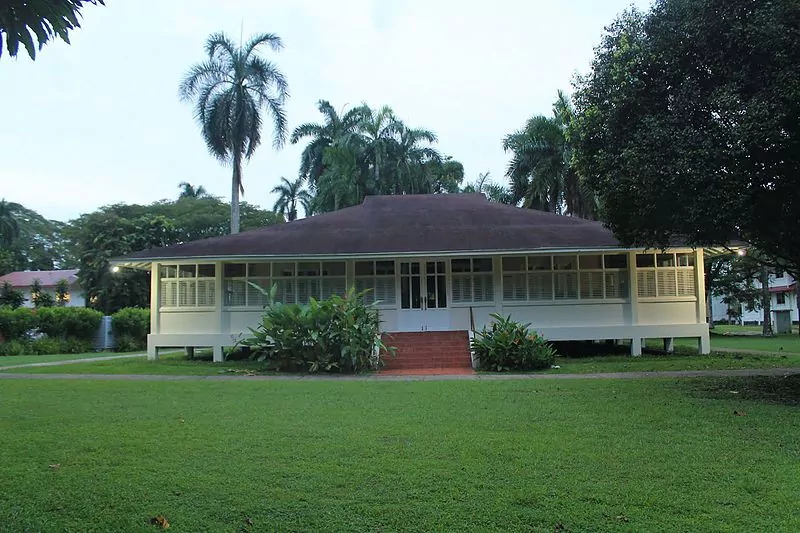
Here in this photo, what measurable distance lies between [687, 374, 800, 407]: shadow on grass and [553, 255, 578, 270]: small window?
6424 mm

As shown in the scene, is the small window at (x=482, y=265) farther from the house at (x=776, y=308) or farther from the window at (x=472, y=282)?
the house at (x=776, y=308)

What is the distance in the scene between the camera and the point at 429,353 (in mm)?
16797

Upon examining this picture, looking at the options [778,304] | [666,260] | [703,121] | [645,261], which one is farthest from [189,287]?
[778,304]

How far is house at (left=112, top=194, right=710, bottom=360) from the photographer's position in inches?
711

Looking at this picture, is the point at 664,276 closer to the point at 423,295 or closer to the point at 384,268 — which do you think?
the point at 423,295

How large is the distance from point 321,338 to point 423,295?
4524 mm

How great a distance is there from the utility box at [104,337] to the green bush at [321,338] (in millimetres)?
16392

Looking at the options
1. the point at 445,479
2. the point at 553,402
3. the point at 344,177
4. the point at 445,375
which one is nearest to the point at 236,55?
the point at 344,177

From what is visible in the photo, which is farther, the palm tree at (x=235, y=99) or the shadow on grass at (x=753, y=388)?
the palm tree at (x=235, y=99)

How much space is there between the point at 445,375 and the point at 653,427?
7.41 meters

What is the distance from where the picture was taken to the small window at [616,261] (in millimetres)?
18375

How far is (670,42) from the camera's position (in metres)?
9.73

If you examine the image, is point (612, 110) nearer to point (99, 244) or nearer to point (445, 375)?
point (445, 375)

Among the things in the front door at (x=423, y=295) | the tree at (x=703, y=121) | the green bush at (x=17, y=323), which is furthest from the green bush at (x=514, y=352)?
the green bush at (x=17, y=323)
